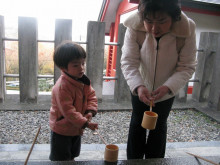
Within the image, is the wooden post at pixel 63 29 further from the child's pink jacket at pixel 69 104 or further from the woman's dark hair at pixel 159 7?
the woman's dark hair at pixel 159 7

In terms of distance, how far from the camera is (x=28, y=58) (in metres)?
3.71

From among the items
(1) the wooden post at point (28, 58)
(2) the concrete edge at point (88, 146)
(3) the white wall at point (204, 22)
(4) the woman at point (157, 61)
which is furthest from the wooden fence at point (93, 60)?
(4) the woman at point (157, 61)

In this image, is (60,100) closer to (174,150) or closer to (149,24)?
(149,24)

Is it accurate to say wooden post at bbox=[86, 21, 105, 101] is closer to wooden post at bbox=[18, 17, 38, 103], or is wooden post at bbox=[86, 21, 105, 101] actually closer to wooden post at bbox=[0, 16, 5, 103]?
wooden post at bbox=[18, 17, 38, 103]

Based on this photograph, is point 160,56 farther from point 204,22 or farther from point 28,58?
point 204,22

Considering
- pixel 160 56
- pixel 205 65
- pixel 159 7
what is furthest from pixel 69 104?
pixel 205 65

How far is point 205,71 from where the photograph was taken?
4.44 m

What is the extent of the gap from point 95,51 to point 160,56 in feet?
7.60

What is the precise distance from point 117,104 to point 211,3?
3.98 metres

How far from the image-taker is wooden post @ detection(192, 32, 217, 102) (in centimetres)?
425

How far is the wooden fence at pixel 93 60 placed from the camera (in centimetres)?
362

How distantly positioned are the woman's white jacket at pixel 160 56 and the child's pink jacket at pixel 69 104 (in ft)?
1.22

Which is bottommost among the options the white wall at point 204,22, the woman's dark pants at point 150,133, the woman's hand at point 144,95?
the woman's dark pants at point 150,133

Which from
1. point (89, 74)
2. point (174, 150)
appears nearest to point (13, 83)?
point (89, 74)
